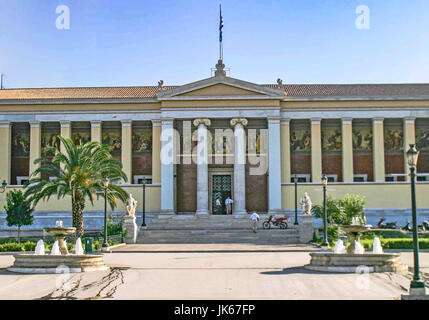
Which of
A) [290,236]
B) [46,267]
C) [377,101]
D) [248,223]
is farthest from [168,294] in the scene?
[377,101]

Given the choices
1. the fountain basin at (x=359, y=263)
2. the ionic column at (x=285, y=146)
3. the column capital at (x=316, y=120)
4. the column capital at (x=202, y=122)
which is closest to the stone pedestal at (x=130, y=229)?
the column capital at (x=202, y=122)

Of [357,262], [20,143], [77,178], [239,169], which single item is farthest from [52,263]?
Answer: [20,143]

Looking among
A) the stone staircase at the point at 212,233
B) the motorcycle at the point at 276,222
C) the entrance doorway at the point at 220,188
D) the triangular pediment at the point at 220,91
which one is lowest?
the stone staircase at the point at 212,233

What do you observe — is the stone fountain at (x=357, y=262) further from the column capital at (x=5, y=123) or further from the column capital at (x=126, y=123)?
the column capital at (x=5, y=123)

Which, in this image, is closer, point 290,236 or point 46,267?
point 46,267

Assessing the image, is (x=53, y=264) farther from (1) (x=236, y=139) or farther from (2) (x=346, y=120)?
(2) (x=346, y=120)

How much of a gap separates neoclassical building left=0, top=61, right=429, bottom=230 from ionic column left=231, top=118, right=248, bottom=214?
7 cm

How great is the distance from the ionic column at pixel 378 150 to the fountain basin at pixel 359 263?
2652 centimetres

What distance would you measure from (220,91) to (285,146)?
6.24m

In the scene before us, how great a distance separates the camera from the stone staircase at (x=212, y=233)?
37.1 m

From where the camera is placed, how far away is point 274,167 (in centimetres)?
4562
